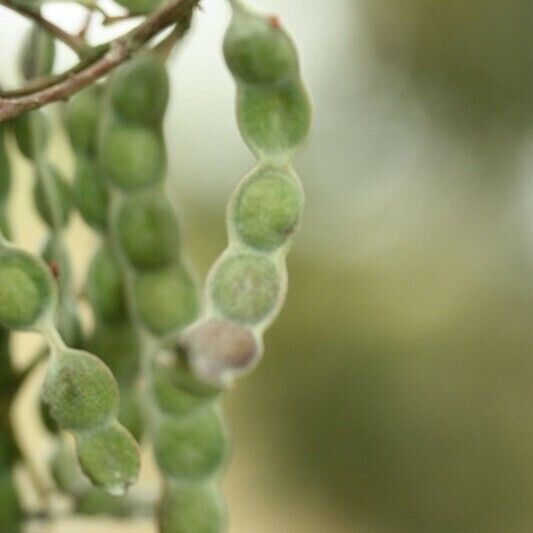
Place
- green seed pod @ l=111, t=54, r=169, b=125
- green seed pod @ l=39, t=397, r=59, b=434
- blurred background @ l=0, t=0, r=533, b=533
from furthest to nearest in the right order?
blurred background @ l=0, t=0, r=533, b=533
green seed pod @ l=39, t=397, r=59, b=434
green seed pod @ l=111, t=54, r=169, b=125

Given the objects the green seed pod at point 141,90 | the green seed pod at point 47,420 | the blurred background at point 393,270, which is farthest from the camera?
the blurred background at point 393,270

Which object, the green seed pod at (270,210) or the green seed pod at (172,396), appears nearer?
the green seed pod at (270,210)

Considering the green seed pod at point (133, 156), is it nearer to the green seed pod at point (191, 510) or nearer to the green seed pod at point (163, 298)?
the green seed pod at point (163, 298)

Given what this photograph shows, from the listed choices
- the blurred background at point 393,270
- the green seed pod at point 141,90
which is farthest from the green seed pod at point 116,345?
the blurred background at point 393,270

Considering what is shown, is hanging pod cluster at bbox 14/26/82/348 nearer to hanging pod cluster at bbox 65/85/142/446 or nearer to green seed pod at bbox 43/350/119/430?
hanging pod cluster at bbox 65/85/142/446

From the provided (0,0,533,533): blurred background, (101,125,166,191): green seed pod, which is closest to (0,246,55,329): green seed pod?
(101,125,166,191): green seed pod
